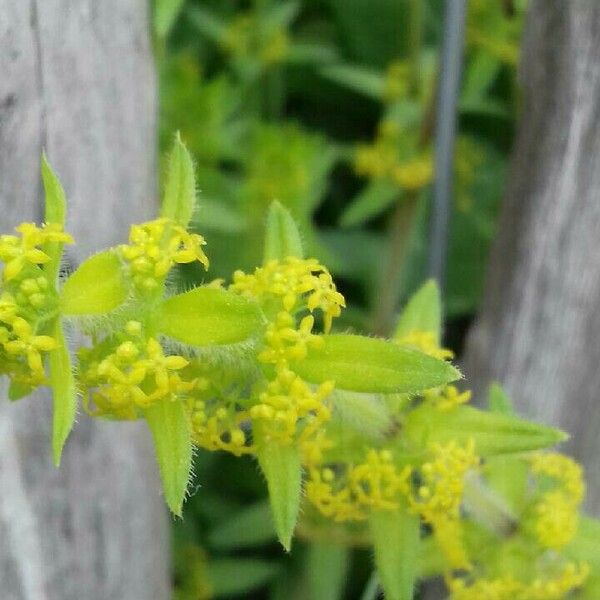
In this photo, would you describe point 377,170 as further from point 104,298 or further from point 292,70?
point 104,298

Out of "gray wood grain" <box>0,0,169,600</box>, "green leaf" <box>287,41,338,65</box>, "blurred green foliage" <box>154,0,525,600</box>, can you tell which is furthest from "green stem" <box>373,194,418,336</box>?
"gray wood grain" <box>0,0,169,600</box>

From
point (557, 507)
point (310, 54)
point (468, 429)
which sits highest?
point (310, 54)

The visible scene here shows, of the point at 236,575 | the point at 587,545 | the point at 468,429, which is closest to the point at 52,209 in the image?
the point at 468,429

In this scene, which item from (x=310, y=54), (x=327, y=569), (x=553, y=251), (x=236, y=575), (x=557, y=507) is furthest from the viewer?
(x=310, y=54)

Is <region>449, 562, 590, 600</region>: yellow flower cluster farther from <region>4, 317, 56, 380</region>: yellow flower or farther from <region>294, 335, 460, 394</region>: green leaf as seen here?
<region>4, 317, 56, 380</region>: yellow flower

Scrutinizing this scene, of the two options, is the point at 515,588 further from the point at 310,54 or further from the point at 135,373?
the point at 310,54

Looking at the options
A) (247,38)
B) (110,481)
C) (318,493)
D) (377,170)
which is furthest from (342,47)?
(318,493)
